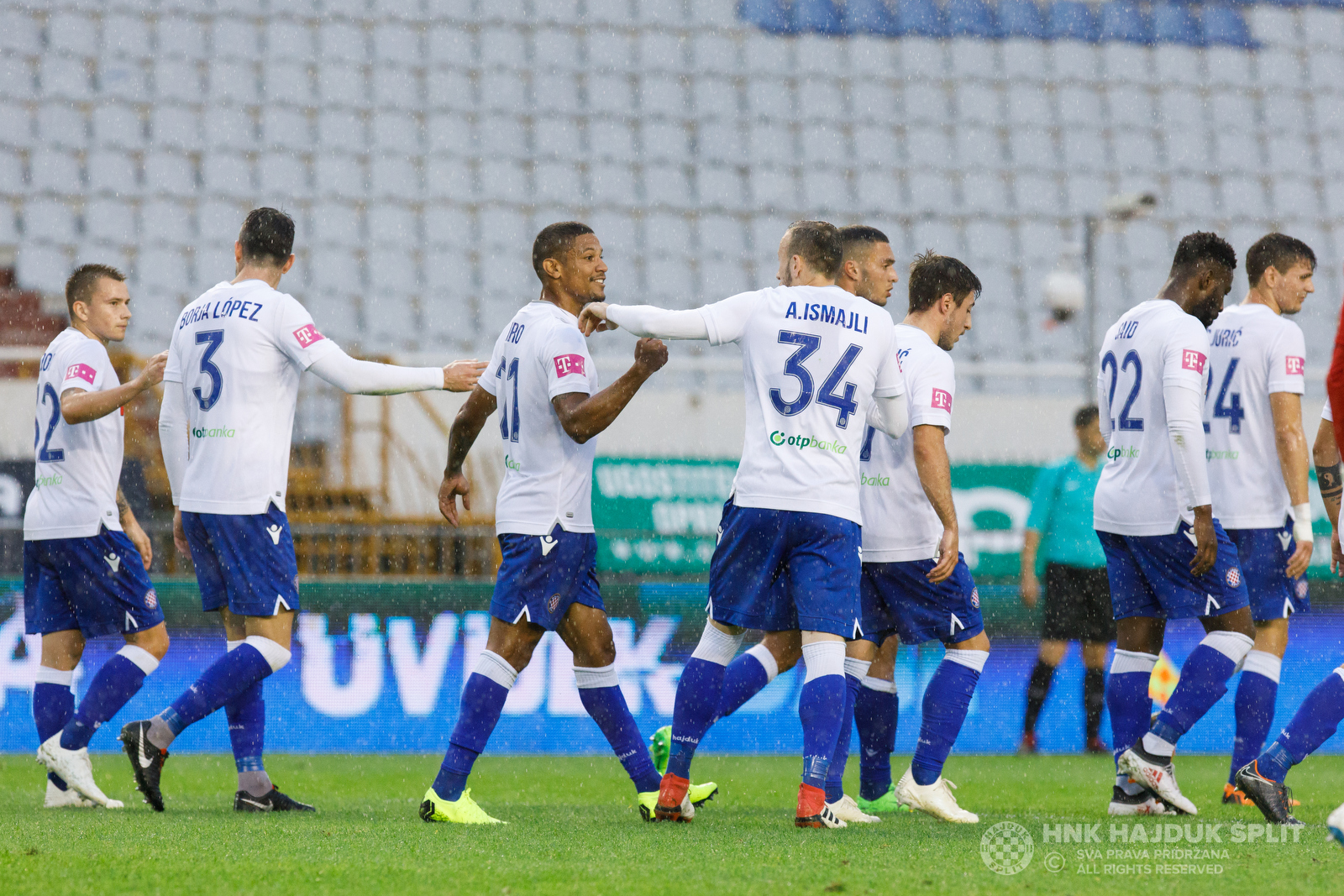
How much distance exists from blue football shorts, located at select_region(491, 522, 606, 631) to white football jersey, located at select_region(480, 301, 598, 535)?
0.04 m

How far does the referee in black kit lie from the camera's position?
26.7ft

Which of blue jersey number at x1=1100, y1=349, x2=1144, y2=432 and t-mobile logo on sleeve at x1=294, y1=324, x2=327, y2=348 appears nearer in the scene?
t-mobile logo on sleeve at x1=294, y1=324, x2=327, y2=348

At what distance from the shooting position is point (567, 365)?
445 cm

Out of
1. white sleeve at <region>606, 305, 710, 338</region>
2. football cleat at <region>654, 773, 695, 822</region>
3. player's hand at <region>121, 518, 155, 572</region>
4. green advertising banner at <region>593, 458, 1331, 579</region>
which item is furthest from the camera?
green advertising banner at <region>593, 458, 1331, 579</region>

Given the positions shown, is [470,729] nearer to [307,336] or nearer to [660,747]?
[660,747]

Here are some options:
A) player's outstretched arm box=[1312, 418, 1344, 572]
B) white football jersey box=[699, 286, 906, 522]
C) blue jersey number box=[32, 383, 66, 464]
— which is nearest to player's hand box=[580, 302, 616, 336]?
white football jersey box=[699, 286, 906, 522]

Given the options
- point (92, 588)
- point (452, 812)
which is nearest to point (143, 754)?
point (92, 588)

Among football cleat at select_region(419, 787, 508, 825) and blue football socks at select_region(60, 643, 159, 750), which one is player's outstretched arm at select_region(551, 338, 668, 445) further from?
blue football socks at select_region(60, 643, 159, 750)

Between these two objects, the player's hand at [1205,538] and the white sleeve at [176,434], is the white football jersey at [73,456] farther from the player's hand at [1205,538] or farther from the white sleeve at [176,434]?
the player's hand at [1205,538]

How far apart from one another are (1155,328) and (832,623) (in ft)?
5.56

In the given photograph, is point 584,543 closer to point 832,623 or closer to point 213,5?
point 832,623

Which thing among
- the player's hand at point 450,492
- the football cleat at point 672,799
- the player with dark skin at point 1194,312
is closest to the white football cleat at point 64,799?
the player's hand at point 450,492

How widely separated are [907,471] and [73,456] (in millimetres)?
3150

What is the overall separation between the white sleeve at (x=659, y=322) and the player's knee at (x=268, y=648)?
5.44 ft
